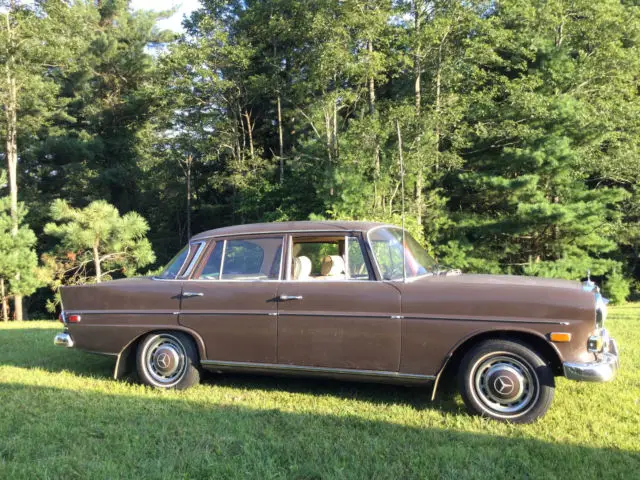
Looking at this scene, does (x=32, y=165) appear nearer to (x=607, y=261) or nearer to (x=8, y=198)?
(x=8, y=198)

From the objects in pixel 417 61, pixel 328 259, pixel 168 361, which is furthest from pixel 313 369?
pixel 417 61

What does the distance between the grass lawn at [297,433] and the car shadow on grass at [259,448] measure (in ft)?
0.03

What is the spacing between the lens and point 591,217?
18516 millimetres

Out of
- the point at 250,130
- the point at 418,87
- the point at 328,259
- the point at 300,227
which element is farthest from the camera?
the point at 250,130

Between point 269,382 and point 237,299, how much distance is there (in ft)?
3.52

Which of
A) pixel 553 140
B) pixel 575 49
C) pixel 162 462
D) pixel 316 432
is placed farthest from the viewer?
pixel 575 49

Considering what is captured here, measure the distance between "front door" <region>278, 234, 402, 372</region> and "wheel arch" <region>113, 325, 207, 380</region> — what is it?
0.88 metres

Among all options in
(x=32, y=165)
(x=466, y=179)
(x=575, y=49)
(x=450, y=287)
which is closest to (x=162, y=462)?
(x=450, y=287)

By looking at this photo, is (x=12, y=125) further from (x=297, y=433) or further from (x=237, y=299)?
(x=297, y=433)

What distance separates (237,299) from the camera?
4754mm

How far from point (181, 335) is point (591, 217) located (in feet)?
59.5

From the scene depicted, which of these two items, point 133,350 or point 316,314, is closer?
point 316,314

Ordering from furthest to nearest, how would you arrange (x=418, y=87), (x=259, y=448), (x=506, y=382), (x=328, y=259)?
1. (x=418, y=87)
2. (x=328, y=259)
3. (x=506, y=382)
4. (x=259, y=448)

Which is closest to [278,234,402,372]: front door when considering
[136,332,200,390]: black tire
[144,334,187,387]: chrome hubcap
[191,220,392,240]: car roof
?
[191,220,392,240]: car roof
